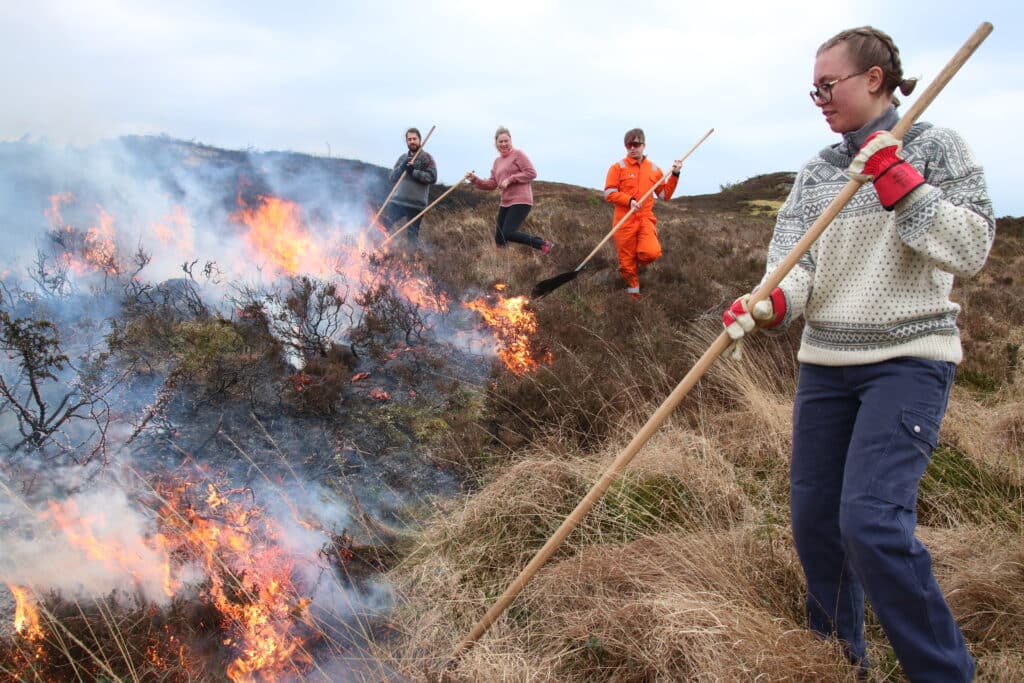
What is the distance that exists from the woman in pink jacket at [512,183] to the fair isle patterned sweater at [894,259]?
659cm

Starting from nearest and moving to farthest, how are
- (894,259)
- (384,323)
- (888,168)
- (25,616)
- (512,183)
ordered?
(888,168), (894,259), (25,616), (384,323), (512,183)

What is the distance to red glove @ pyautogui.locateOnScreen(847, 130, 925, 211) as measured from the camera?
1.62 metres

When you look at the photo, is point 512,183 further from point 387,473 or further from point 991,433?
point 991,433

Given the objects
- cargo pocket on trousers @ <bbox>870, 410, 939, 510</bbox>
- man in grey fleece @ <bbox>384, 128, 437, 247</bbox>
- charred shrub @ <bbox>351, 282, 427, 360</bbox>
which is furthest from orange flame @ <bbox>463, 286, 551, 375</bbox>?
cargo pocket on trousers @ <bbox>870, 410, 939, 510</bbox>

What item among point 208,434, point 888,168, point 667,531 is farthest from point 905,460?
point 208,434

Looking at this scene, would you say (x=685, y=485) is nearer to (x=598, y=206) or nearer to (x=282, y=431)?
(x=282, y=431)

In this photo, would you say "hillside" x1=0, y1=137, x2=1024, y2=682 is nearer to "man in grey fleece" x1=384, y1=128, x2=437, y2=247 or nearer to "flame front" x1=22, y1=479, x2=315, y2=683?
"flame front" x1=22, y1=479, x2=315, y2=683

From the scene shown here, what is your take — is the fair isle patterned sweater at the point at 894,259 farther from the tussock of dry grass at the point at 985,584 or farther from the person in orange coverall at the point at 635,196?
the person in orange coverall at the point at 635,196

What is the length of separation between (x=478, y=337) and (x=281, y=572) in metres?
3.34

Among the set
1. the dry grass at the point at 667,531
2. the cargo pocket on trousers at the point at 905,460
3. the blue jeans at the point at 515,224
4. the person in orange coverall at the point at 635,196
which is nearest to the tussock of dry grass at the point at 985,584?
the dry grass at the point at 667,531

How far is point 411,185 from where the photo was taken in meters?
8.76

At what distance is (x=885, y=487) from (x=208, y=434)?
3669 millimetres

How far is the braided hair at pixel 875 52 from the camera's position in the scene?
1.81 metres

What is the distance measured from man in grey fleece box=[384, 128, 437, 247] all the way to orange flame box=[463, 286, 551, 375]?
2.30 meters
